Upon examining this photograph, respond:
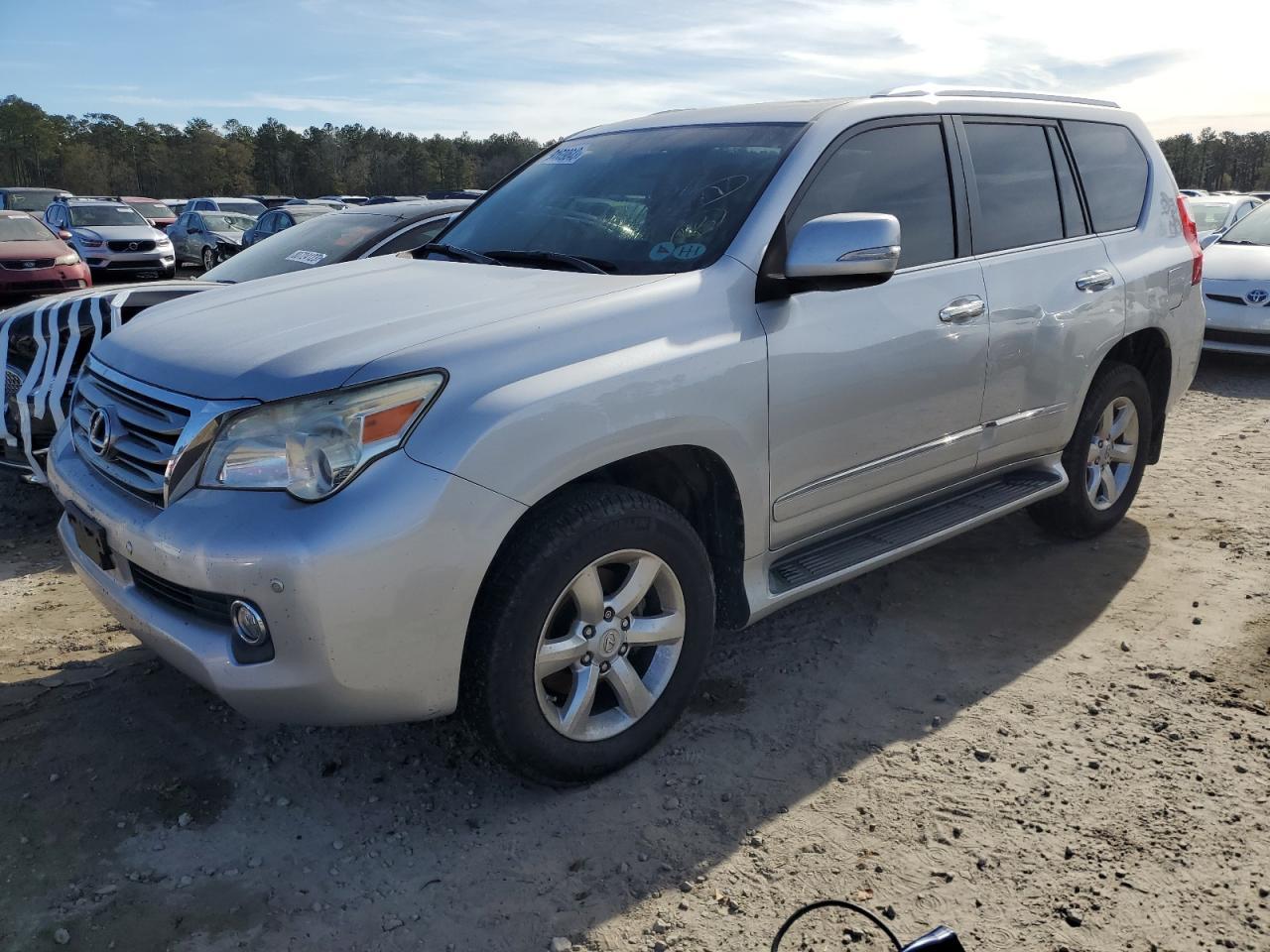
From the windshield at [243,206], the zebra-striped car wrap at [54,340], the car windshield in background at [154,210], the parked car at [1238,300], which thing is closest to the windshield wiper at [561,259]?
the zebra-striped car wrap at [54,340]

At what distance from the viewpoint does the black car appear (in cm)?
571

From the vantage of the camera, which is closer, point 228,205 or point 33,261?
point 33,261

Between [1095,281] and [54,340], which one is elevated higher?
[1095,281]

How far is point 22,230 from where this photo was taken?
14055 mm

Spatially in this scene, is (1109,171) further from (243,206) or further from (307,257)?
(243,206)

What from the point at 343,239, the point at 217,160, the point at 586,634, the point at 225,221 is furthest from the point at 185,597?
the point at 217,160

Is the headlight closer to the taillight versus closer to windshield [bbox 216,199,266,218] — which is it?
the taillight

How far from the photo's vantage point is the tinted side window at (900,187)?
3230 mm

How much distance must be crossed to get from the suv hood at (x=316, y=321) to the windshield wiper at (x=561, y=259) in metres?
0.08

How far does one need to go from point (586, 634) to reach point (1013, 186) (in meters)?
2.58

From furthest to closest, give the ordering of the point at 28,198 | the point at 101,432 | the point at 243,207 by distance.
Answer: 1. the point at 243,207
2. the point at 28,198
3. the point at 101,432

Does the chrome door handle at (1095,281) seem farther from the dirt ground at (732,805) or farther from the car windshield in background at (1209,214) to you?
the car windshield in background at (1209,214)

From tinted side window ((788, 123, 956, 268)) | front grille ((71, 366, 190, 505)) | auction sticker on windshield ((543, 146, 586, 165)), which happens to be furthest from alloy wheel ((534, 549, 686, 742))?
auction sticker on windshield ((543, 146, 586, 165))

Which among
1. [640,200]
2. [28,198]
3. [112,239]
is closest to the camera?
[640,200]
